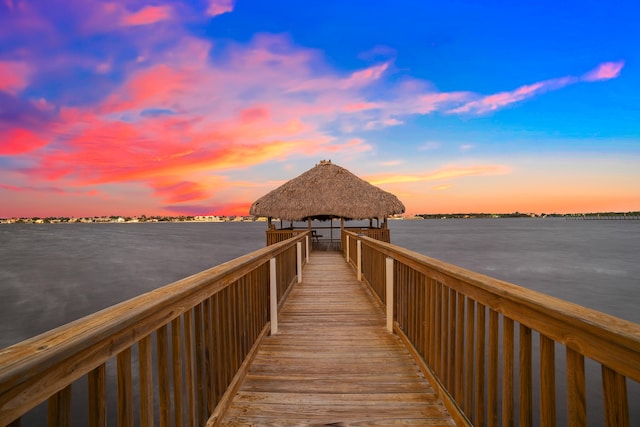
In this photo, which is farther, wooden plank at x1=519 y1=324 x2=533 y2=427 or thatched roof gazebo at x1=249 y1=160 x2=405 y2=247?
thatched roof gazebo at x1=249 y1=160 x2=405 y2=247

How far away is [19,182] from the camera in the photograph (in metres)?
38.6

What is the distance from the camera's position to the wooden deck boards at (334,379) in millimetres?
2345

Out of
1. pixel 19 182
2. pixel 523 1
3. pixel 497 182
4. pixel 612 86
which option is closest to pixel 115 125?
pixel 523 1

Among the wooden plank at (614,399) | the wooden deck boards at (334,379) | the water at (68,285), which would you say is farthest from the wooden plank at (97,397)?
the water at (68,285)

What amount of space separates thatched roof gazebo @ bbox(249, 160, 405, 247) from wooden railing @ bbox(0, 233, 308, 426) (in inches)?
495

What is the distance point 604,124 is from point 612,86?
4450 millimetres

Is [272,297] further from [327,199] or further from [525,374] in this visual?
[327,199]

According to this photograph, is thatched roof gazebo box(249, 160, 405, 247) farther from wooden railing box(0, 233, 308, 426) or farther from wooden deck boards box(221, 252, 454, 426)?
wooden railing box(0, 233, 308, 426)

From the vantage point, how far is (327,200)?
16.2 m

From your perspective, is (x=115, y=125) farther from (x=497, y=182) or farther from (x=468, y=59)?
(x=497, y=182)

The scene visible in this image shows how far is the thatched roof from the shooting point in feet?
52.7

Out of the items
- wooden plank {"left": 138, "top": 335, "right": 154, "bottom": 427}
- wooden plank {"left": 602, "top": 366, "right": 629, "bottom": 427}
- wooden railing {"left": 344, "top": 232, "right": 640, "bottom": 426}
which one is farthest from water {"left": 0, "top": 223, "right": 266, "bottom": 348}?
wooden plank {"left": 602, "top": 366, "right": 629, "bottom": 427}

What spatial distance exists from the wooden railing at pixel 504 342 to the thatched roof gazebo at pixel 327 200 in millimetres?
12189

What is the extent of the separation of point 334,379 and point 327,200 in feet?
44.4
